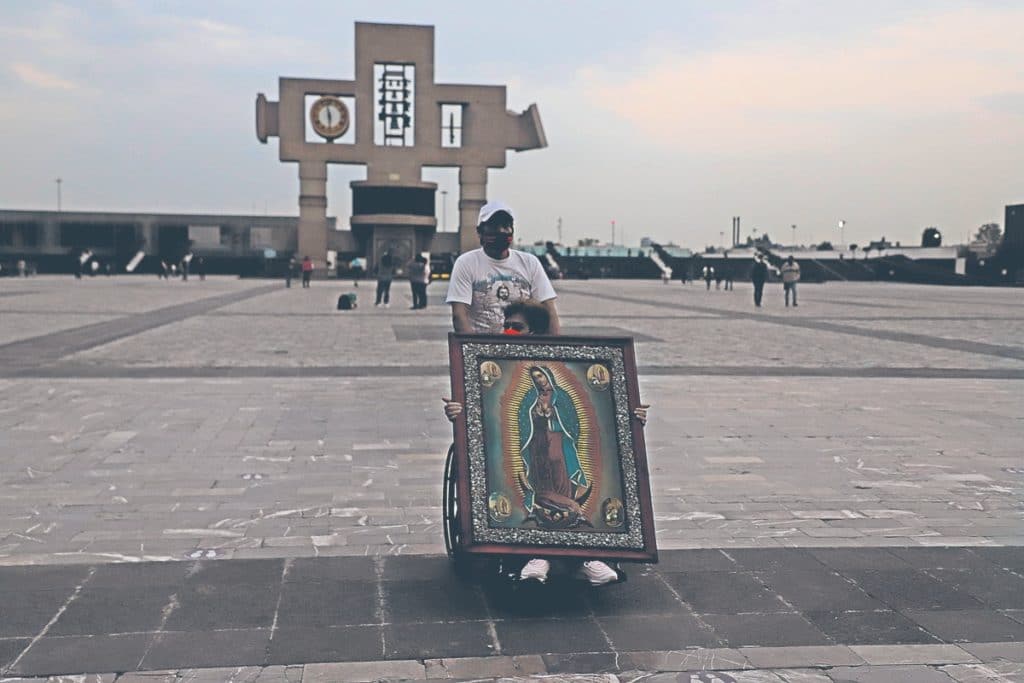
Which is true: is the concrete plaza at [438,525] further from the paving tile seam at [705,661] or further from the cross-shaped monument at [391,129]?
the cross-shaped monument at [391,129]

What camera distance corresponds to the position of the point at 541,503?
14.2 feet

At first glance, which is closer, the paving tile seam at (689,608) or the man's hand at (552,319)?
→ the paving tile seam at (689,608)

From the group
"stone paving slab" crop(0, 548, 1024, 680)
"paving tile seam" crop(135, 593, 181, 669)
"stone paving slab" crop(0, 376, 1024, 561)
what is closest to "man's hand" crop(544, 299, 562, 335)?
"stone paving slab" crop(0, 548, 1024, 680)

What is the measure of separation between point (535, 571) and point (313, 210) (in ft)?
192

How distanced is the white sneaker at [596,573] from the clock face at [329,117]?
57.2 metres

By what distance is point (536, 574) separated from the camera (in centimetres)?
441

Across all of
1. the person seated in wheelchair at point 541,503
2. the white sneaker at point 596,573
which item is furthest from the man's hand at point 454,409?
the white sneaker at point 596,573

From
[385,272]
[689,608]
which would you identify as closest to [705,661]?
[689,608]

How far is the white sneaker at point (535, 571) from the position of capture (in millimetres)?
4418

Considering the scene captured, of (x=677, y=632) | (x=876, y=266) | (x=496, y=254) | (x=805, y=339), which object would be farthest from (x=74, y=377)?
(x=876, y=266)

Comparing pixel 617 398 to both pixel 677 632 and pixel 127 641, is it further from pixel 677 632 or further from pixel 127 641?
pixel 127 641

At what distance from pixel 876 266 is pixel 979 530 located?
2852 inches

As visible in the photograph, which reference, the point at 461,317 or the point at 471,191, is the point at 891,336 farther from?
the point at 471,191

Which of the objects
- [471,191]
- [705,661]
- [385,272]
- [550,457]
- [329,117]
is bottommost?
[705,661]
